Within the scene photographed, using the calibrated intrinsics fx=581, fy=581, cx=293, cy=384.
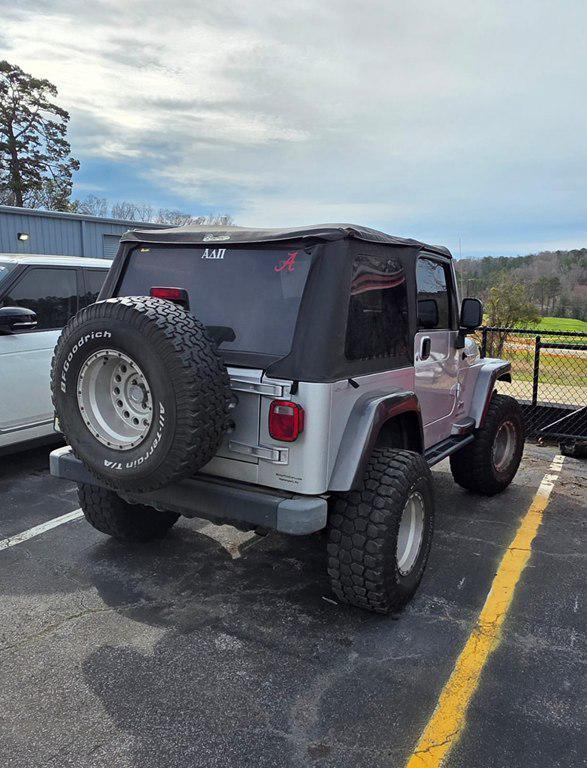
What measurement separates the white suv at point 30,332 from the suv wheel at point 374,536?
3.42 meters

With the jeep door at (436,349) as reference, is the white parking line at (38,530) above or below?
below

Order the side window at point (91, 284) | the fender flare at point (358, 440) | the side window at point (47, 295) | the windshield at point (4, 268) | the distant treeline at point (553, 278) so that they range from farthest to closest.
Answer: the distant treeline at point (553, 278)
the side window at point (91, 284)
the side window at point (47, 295)
the windshield at point (4, 268)
the fender flare at point (358, 440)

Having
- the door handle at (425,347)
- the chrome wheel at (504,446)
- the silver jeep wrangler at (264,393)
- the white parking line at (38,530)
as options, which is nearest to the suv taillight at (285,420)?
the silver jeep wrangler at (264,393)

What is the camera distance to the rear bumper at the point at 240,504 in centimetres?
283

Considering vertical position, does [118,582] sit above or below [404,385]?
below

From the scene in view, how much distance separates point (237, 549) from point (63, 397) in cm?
172

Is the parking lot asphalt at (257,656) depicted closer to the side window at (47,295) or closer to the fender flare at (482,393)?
the fender flare at (482,393)

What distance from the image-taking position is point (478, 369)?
5.21m

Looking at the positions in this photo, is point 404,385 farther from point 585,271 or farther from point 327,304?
point 585,271

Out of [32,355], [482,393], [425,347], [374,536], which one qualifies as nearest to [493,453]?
[482,393]

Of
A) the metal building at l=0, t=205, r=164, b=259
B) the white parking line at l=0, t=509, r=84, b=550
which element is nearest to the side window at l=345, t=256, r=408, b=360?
the white parking line at l=0, t=509, r=84, b=550

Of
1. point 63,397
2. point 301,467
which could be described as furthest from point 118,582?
point 301,467

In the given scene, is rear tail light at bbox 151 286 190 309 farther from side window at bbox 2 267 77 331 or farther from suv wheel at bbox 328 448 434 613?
side window at bbox 2 267 77 331

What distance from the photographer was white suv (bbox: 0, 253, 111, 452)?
5.14 meters
